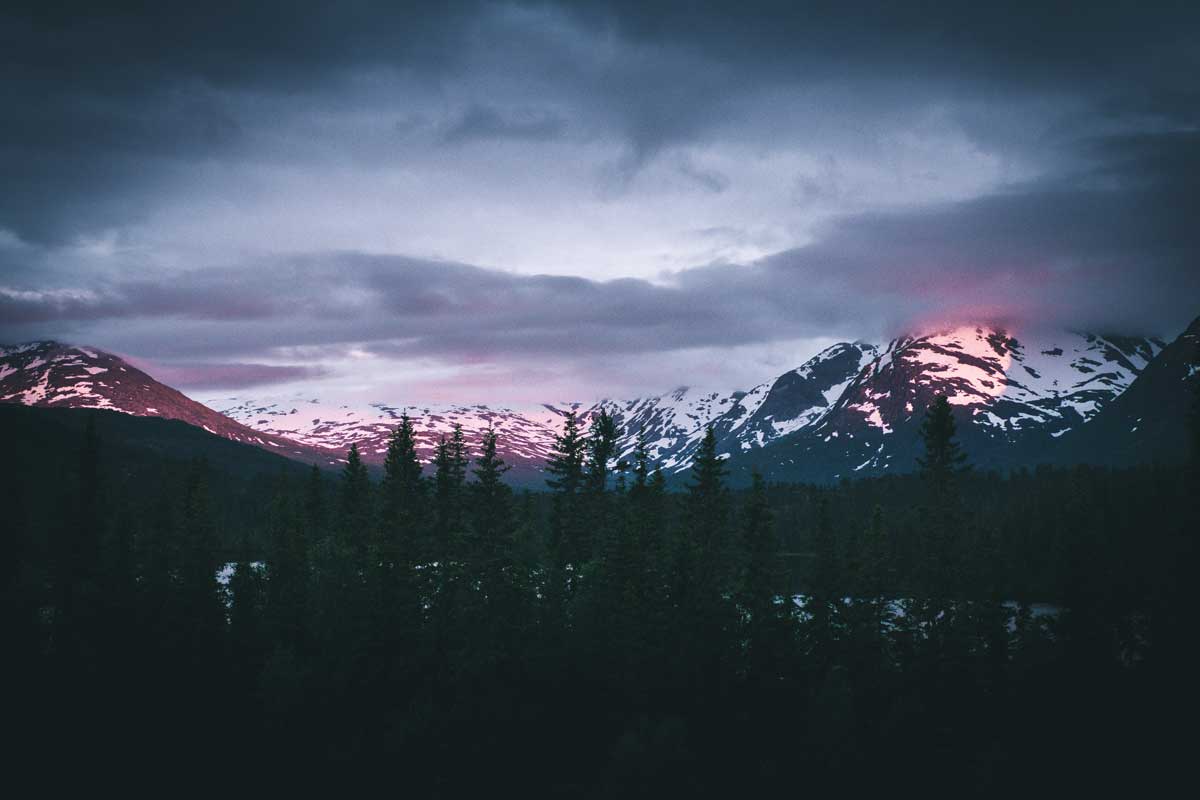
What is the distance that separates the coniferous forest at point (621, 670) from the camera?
4734cm

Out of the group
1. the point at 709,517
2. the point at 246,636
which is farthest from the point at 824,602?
the point at 246,636

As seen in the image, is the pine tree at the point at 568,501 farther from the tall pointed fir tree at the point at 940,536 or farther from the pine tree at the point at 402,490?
the tall pointed fir tree at the point at 940,536

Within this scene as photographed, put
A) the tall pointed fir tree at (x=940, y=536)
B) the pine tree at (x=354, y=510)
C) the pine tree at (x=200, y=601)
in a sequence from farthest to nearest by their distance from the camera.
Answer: the pine tree at (x=354, y=510), the pine tree at (x=200, y=601), the tall pointed fir tree at (x=940, y=536)

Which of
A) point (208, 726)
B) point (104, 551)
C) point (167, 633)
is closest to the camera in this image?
point (208, 726)

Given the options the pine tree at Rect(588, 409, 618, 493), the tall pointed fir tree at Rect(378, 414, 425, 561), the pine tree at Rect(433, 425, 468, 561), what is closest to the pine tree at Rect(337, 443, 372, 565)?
the tall pointed fir tree at Rect(378, 414, 425, 561)

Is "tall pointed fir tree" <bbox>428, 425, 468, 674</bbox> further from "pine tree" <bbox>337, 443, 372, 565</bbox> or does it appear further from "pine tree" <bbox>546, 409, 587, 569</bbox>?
"pine tree" <bbox>337, 443, 372, 565</bbox>

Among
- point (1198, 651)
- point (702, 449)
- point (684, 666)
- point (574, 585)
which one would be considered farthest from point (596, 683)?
point (1198, 651)

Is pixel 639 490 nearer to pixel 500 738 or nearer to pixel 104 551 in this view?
pixel 500 738

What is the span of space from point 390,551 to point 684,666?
83.7 feet

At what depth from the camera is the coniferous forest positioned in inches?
1864

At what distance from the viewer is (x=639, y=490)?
68.1 metres

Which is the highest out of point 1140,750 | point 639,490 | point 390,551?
point 639,490

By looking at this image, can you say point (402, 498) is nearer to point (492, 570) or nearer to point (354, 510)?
point (492, 570)

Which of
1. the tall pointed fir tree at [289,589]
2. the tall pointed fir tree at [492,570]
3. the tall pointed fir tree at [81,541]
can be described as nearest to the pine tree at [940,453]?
the tall pointed fir tree at [492,570]
